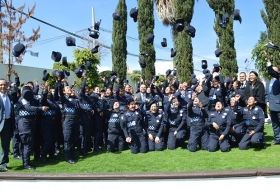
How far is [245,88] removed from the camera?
8.70 m

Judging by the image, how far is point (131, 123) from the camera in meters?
8.63

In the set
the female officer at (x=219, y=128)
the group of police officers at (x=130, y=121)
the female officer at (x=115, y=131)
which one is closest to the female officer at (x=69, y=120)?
the group of police officers at (x=130, y=121)

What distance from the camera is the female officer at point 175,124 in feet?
28.0

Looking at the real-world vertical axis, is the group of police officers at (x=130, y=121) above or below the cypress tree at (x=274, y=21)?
below

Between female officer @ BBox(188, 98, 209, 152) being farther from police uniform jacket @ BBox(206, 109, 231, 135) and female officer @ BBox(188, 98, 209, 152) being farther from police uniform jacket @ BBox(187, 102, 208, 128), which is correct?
police uniform jacket @ BBox(206, 109, 231, 135)

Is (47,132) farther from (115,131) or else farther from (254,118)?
(254,118)

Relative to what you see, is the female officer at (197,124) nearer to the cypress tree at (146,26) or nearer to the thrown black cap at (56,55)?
the thrown black cap at (56,55)

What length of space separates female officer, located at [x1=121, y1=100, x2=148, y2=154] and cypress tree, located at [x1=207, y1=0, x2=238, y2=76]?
9045 mm

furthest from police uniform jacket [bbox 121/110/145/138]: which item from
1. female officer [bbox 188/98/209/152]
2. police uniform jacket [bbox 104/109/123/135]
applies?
female officer [bbox 188/98/209/152]

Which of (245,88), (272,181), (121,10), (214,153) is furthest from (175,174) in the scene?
(121,10)

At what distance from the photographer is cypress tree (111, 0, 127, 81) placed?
2250 centimetres

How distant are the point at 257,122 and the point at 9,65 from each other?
1369cm

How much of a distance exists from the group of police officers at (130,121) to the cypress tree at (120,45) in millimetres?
12968

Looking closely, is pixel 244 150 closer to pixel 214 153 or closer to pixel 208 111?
pixel 214 153
